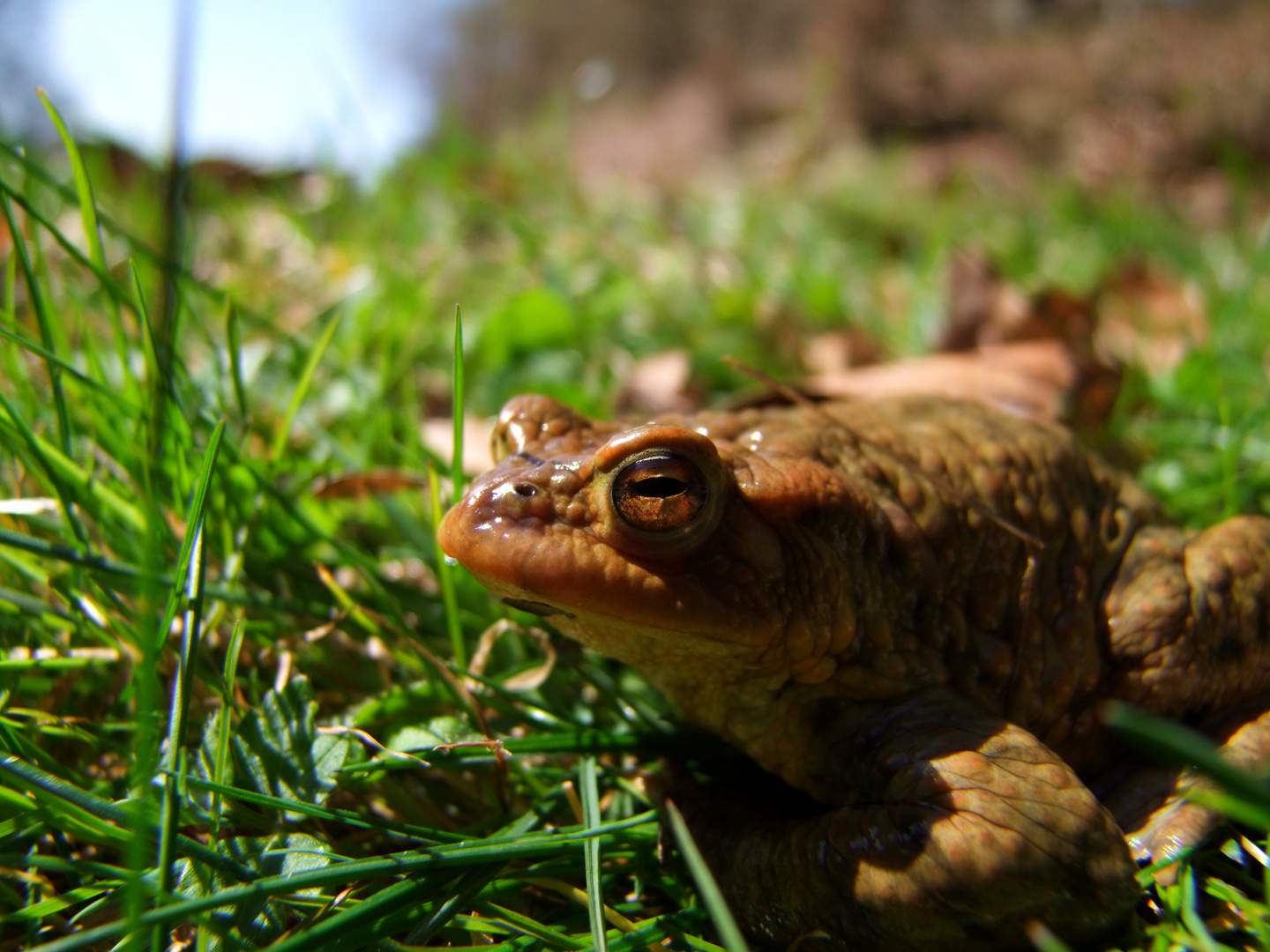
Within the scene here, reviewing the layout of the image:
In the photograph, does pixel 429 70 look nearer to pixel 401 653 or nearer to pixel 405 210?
pixel 405 210

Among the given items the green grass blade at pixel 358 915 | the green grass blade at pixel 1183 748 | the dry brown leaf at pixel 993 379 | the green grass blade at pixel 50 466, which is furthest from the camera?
the dry brown leaf at pixel 993 379

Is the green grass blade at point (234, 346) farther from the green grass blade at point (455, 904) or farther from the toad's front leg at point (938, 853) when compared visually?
the toad's front leg at point (938, 853)

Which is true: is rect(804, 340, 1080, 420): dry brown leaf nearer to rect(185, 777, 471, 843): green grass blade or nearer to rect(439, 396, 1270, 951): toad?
rect(439, 396, 1270, 951): toad

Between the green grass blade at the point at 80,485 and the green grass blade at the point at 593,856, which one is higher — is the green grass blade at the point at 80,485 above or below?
above

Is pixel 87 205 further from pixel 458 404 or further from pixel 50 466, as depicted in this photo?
pixel 458 404

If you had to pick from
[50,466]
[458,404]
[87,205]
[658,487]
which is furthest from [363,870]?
[87,205]

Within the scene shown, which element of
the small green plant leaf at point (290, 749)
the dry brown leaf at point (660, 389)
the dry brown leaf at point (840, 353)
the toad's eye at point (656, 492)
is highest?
the dry brown leaf at point (840, 353)

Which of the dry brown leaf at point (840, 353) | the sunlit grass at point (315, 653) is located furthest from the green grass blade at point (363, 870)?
the dry brown leaf at point (840, 353)
